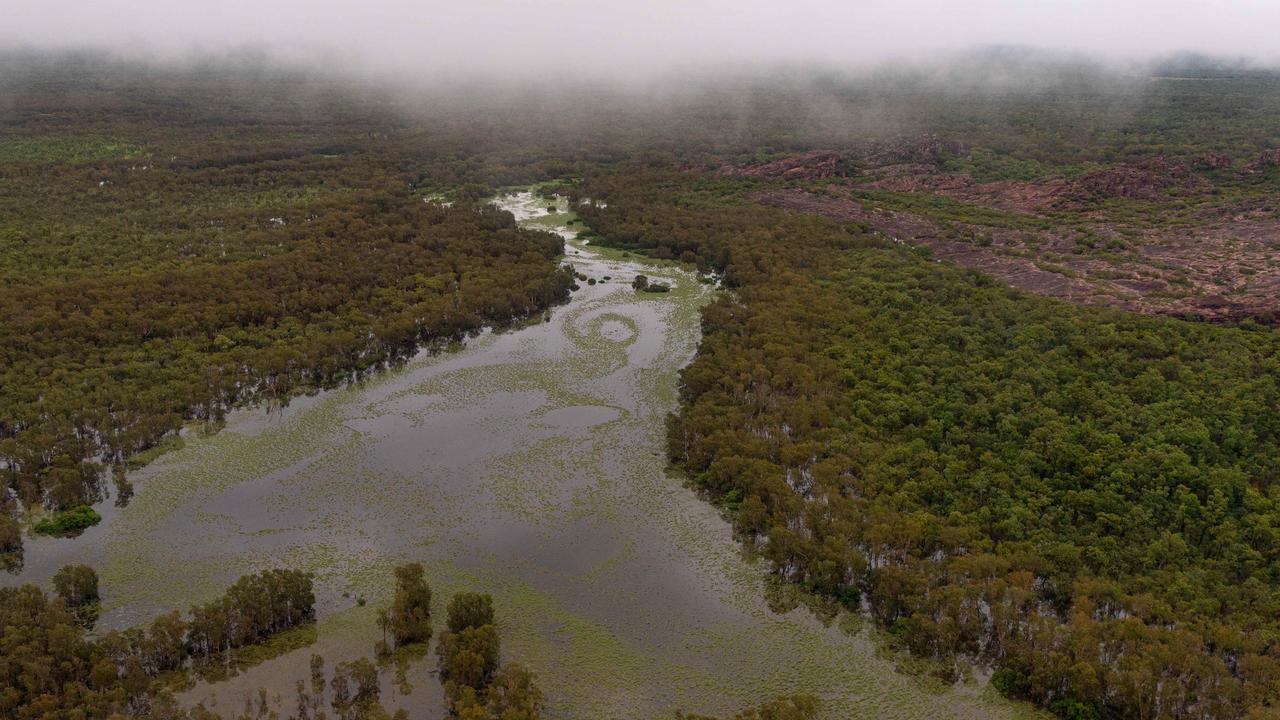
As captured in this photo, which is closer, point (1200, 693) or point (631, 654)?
point (1200, 693)

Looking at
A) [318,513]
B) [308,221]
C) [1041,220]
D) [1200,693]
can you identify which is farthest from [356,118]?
[1200,693]

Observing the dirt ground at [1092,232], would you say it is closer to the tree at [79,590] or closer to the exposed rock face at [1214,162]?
the exposed rock face at [1214,162]

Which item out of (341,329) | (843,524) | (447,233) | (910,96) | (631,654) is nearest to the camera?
(631,654)

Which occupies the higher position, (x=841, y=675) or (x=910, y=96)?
(x=910, y=96)

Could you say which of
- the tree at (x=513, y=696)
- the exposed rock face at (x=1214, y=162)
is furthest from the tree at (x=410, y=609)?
the exposed rock face at (x=1214, y=162)

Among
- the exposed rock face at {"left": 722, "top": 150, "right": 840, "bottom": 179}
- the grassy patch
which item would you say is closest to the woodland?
the grassy patch

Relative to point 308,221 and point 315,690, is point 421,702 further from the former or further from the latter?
point 308,221

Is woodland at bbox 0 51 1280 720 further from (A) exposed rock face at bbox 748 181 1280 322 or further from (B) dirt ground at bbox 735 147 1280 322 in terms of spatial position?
(A) exposed rock face at bbox 748 181 1280 322
